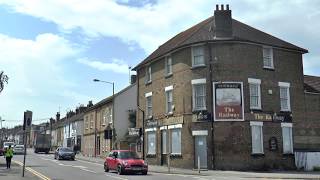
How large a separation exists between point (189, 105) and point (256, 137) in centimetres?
536

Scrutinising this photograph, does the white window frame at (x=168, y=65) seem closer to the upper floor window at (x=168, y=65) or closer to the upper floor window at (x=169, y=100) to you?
the upper floor window at (x=168, y=65)

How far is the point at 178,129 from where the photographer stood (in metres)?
36.3

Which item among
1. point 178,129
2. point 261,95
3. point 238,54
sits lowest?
point 178,129

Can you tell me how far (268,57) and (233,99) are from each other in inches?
190

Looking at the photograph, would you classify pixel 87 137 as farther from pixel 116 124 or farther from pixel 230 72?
pixel 230 72

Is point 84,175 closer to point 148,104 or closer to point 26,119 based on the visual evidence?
point 26,119

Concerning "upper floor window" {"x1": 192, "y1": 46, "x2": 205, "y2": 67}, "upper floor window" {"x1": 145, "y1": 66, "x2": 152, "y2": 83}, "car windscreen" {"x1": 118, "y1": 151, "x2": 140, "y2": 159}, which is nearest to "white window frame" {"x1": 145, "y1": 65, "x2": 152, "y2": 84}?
"upper floor window" {"x1": 145, "y1": 66, "x2": 152, "y2": 83}

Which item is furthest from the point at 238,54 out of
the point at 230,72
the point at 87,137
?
the point at 87,137

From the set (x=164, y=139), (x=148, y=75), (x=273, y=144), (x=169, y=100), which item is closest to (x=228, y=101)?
(x=273, y=144)

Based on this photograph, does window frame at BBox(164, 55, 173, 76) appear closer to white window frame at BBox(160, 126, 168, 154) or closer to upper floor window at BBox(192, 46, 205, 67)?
upper floor window at BBox(192, 46, 205, 67)

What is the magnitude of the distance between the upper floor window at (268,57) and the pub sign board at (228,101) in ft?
10.4

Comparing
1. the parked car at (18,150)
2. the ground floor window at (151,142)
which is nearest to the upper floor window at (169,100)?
the ground floor window at (151,142)

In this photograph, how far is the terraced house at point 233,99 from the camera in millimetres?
33406

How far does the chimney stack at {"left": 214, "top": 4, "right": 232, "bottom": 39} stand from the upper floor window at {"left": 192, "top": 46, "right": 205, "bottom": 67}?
5.14 ft
